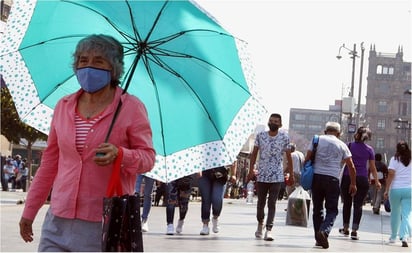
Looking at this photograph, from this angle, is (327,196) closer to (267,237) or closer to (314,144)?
(314,144)

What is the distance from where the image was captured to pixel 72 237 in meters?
4.82

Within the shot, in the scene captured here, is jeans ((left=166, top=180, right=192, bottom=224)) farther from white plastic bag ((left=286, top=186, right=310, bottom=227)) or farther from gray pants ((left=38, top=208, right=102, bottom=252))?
gray pants ((left=38, top=208, right=102, bottom=252))

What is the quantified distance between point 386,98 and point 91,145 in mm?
156803

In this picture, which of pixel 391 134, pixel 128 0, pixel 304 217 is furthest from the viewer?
pixel 391 134

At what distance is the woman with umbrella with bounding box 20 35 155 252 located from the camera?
4816mm

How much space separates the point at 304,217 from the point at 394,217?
7.06 ft

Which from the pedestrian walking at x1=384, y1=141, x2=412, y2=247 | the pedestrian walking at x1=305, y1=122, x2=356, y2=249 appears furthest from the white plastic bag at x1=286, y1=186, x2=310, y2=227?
the pedestrian walking at x1=305, y1=122, x2=356, y2=249

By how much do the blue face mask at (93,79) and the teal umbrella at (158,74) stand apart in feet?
2.36

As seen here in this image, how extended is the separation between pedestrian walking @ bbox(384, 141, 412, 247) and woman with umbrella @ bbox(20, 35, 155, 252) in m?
9.90

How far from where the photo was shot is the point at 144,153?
15.9 ft

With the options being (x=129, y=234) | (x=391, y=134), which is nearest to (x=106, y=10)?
(x=129, y=234)

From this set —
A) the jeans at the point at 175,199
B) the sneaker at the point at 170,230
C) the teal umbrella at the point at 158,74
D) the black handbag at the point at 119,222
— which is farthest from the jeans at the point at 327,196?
the black handbag at the point at 119,222

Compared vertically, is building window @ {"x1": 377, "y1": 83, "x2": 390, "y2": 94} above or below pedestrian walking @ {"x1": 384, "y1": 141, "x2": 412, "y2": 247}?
above

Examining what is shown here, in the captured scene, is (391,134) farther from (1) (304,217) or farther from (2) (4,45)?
(2) (4,45)
